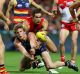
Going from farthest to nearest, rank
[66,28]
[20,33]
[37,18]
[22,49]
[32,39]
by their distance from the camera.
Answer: [66,28] < [37,18] < [32,39] < [22,49] < [20,33]

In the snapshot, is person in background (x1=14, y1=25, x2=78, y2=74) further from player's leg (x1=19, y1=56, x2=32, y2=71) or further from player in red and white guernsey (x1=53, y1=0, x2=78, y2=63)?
player in red and white guernsey (x1=53, y1=0, x2=78, y2=63)

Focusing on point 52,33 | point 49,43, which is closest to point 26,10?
point 49,43

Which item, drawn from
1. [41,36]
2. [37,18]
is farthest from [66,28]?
[41,36]

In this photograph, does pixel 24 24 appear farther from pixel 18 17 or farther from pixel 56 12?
pixel 56 12

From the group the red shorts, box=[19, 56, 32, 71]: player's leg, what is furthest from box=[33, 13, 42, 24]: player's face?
the red shorts

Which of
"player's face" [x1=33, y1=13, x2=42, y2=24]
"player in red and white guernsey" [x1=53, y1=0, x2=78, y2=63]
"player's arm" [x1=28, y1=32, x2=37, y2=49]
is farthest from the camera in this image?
"player in red and white guernsey" [x1=53, y1=0, x2=78, y2=63]

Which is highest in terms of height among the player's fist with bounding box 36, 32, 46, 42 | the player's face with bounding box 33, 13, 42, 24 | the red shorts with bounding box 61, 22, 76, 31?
the player's face with bounding box 33, 13, 42, 24

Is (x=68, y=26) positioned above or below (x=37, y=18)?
below

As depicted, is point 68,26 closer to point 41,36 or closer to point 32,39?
point 32,39

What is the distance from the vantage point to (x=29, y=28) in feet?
45.9

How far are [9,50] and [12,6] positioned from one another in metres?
11.4

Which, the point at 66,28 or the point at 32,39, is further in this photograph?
the point at 66,28

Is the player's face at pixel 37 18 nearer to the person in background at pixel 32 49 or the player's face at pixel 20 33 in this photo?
the person in background at pixel 32 49

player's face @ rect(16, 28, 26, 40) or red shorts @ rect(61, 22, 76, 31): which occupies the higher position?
player's face @ rect(16, 28, 26, 40)
